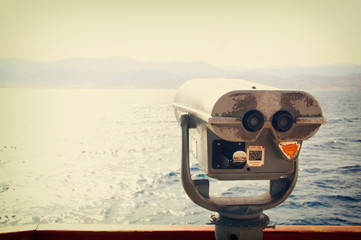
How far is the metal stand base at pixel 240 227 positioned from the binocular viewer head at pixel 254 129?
214 millimetres

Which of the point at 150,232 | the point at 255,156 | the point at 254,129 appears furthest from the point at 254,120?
the point at 150,232

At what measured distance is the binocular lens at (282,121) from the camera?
1.60m

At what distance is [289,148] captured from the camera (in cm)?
169

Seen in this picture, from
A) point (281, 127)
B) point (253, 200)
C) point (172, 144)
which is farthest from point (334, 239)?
point (172, 144)

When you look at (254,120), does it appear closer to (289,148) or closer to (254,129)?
(254,129)

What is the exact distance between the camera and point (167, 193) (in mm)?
18328

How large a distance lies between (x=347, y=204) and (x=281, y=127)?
1695 cm

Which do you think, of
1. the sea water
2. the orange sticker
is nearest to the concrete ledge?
the orange sticker

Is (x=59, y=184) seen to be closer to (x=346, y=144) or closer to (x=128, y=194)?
(x=128, y=194)

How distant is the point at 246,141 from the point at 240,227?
42 cm

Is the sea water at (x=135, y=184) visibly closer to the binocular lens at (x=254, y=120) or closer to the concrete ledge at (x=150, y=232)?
the concrete ledge at (x=150, y=232)

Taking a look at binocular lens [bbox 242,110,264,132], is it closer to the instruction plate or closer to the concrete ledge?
the instruction plate

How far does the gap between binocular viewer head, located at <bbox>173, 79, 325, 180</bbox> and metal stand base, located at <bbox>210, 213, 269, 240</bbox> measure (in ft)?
0.70

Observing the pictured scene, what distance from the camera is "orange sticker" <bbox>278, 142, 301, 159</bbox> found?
1685 mm
